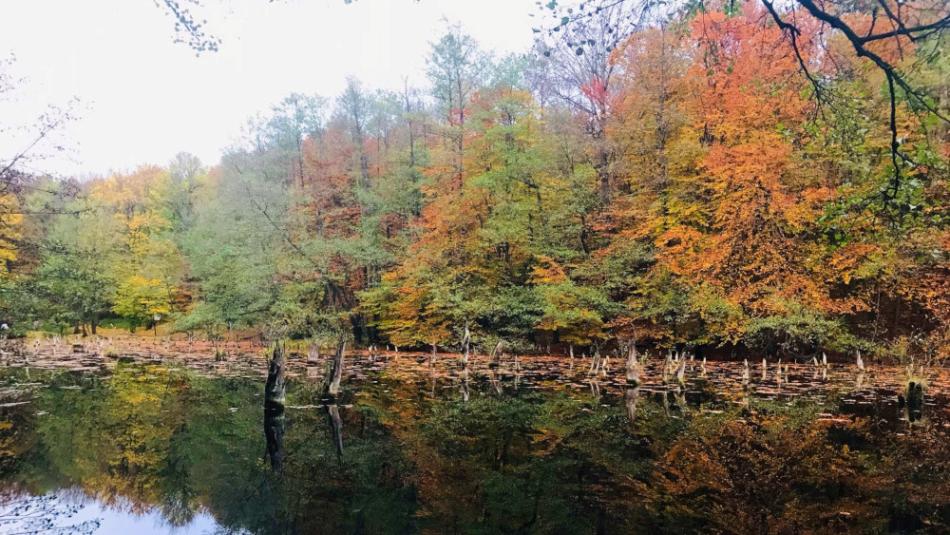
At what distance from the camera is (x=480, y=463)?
755cm

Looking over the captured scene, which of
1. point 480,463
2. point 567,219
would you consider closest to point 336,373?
point 480,463

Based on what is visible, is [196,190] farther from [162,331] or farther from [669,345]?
[669,345]

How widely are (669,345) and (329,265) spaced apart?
17324mm

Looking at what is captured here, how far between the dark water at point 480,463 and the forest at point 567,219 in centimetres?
548

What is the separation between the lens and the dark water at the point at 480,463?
5.75 metres

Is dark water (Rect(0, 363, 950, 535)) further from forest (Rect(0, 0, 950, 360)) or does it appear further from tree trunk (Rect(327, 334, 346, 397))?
forest (Rect(0, 0, 950, 360))

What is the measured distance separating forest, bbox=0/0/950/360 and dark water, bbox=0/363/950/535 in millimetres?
5481

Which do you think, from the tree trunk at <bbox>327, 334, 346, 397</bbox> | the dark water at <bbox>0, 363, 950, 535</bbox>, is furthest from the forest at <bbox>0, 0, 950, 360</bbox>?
the tree trunk at <bbox>327, 334, 346, 397</bbox>

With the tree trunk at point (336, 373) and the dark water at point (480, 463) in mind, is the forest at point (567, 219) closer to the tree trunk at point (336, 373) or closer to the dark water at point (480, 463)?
the dark water at point (480, 463)

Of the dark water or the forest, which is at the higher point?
the forest

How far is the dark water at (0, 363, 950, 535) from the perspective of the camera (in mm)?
5746

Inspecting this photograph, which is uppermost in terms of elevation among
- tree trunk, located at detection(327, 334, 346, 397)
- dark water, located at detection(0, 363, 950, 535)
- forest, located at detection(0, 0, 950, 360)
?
forest, located at detection(0, 0, 950, 360)

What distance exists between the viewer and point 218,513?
619 cm

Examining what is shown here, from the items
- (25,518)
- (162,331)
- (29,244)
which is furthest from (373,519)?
(162,331)
